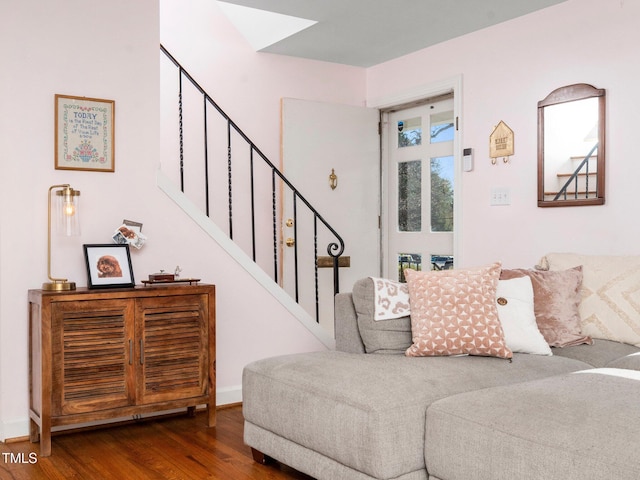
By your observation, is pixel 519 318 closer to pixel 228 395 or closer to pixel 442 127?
pixel 228 395

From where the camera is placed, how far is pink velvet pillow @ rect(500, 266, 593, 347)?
133 inches

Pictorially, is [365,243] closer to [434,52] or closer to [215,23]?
[434,52]

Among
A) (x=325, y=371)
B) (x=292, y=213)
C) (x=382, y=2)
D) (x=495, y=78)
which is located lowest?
(x=325, y=371)

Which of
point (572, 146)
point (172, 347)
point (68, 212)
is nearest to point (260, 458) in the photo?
point (172, 347)

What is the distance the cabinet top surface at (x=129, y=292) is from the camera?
3.31 metres

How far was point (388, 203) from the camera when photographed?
232 inches

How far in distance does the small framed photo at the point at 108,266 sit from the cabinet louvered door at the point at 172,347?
228mm

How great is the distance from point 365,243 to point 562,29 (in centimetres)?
232

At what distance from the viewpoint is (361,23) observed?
4.68m

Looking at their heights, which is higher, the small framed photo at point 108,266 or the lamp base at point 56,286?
the small framed photo at point 108,266

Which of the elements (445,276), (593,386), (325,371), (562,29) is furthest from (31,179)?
(562,29)

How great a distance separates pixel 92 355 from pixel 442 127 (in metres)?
3.21

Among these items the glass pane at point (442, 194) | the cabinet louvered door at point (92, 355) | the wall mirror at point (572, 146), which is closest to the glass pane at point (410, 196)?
the glass pane at point (442, 194)

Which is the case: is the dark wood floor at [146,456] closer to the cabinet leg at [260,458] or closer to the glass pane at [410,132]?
the cabinet leg at [260,458]
